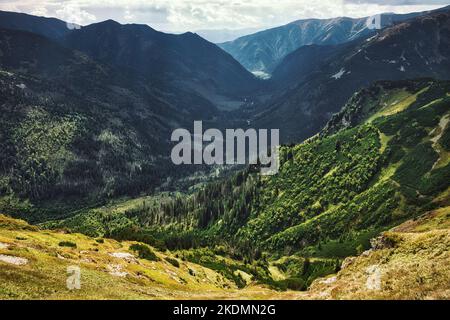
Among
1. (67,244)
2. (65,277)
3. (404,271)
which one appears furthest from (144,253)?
(404,271)

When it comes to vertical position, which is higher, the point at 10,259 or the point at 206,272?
the point at 10,259

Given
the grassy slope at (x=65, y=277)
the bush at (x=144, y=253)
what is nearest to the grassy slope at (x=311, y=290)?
the grassy slope at (x=65, y=277)

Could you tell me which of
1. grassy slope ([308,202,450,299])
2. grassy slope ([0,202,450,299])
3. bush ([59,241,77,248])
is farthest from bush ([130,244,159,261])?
grassy slope ([308,202,450,299])

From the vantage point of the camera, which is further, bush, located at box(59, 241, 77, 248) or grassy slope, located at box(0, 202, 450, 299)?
bush, located at box(59, 241, 77, 248)

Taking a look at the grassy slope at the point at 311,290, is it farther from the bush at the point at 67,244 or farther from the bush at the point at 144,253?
the bush at the point at 144,253

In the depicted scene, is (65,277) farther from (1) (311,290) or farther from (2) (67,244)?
(2) (67,244)

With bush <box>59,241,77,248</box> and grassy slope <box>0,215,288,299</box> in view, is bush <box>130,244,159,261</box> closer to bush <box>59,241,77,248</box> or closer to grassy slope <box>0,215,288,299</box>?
grassy slope <box>0,215,288,299</box>

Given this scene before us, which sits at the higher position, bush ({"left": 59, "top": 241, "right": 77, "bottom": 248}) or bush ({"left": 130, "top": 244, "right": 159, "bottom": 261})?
bush ({"left": 59, "top": 241, "right": 77, "bottom": 248})

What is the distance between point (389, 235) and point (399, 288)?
3182 cm

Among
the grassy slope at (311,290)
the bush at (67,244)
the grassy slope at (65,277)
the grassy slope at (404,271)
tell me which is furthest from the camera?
the bush at (67,244)
